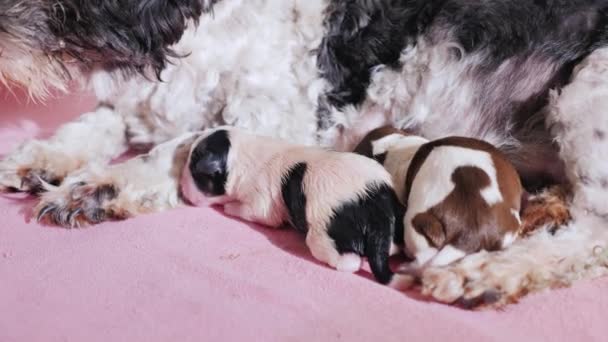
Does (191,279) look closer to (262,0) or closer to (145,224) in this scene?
(145,224)

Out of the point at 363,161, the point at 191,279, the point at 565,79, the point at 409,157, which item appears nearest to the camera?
the point at 191,279

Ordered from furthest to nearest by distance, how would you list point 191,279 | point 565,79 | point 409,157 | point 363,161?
point 565,79 < point 409,157 < point 363,161 < point 191,279

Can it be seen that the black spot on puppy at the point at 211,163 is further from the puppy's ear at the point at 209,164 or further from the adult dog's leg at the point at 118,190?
the adult dog's leg at the point at 118,190

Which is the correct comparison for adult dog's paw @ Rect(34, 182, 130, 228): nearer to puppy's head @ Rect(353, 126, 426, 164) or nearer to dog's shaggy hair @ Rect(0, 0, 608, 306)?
dog's shaggy hair @ Rect(0, 0, 608, 306)

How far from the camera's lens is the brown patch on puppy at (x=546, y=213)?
1873 mm

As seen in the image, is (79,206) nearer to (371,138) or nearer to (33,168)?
(33,168)

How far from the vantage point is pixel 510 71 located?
207 cm

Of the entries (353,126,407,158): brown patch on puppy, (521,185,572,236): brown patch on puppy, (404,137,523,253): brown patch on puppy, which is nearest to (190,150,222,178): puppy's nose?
(353,126,407,158): brown patch on puppy

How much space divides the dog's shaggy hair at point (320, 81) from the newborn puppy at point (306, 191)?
17cm

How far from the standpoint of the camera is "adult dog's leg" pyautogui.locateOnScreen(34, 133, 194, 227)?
185cm

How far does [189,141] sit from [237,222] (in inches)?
13.3

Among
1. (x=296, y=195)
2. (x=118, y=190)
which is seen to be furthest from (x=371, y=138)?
(x=118, y=190)

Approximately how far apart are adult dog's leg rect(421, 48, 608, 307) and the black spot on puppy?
2.11ft

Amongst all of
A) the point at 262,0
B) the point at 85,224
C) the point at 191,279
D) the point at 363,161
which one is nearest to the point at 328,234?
the point at 363,161
